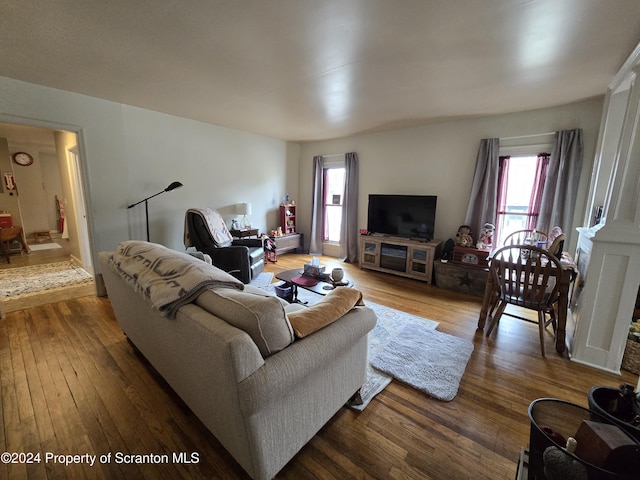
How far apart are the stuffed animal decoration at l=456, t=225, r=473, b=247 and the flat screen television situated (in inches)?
14.6

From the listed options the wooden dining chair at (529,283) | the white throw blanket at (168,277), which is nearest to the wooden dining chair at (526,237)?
the wooden dining chair at (529,283)

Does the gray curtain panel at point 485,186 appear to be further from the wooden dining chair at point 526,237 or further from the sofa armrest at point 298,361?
the sofa armrest at point 298,361

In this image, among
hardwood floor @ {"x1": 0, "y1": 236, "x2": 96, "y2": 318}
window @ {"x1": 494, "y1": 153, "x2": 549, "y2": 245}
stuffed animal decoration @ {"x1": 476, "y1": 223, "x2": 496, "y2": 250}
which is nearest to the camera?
hardwood floor @ {"x1": 0, "y1": 236, "x2": 96, "y2": 318}

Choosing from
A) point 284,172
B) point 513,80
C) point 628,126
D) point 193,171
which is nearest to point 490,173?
point 513,80

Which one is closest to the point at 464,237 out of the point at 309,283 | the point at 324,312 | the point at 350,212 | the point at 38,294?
the point at 350,212

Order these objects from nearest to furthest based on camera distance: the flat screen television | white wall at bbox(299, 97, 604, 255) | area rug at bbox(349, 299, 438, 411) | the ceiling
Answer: the ceiling → area rug at bbox(349, 299, 438, 411) → white wall at bbox(299, 97, 604, 255) → the flat screen television

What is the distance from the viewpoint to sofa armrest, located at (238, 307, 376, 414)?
90 cm

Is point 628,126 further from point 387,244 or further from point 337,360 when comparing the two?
point 387,244

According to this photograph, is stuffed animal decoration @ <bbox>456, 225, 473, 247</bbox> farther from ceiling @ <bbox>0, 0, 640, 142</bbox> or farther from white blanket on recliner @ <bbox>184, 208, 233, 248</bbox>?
white blanket on recliner @ <bbox>184, 208, 233, 248</bbox>

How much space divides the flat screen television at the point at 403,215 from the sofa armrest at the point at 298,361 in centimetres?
290

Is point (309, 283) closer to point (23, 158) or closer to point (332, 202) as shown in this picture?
point (332, 202)

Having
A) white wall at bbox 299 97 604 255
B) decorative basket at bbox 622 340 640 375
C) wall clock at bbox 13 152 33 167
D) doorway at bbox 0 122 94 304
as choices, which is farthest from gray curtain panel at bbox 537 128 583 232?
wall clock at bbox 13 152 33 167

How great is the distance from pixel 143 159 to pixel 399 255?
392cm

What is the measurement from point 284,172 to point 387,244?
276cm
